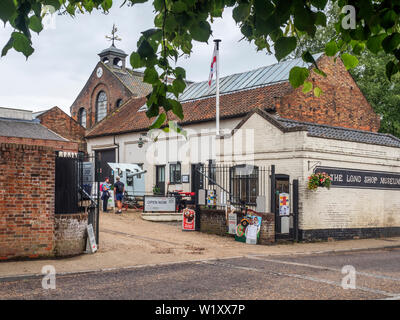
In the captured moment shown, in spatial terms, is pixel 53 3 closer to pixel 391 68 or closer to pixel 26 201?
pixel 391 68

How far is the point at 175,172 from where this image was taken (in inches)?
1100

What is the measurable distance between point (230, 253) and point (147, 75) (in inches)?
377

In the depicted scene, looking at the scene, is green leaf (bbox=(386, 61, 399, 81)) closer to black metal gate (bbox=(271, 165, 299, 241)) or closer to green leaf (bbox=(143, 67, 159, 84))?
green leaf (bbox=(143, 67, 159, 84))

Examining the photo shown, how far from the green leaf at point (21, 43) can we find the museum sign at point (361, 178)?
1426 centimetres

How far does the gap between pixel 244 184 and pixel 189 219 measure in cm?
269

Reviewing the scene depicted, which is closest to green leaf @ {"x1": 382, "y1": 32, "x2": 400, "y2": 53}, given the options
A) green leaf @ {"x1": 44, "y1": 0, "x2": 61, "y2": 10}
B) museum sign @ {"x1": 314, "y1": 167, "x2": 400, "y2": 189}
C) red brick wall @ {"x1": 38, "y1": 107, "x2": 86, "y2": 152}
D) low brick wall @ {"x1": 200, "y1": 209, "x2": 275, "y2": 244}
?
green leaf @ {"x1": 44, "y1": 0, "x2": 61, "y2": 10}

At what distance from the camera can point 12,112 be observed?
26250 mm

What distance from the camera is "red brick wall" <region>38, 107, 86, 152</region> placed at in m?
34.8

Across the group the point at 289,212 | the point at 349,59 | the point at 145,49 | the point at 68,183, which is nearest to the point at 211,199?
the point at 289,212

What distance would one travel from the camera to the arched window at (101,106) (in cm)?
4205

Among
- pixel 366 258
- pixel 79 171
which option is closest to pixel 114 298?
pixel 79 171

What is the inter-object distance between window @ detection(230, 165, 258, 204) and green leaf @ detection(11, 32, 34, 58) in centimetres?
1492

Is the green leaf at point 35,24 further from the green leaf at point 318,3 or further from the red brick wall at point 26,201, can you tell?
the red brick wall at point 26,201

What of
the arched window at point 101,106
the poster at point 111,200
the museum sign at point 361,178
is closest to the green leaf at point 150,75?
the museum sign at point 361,178
